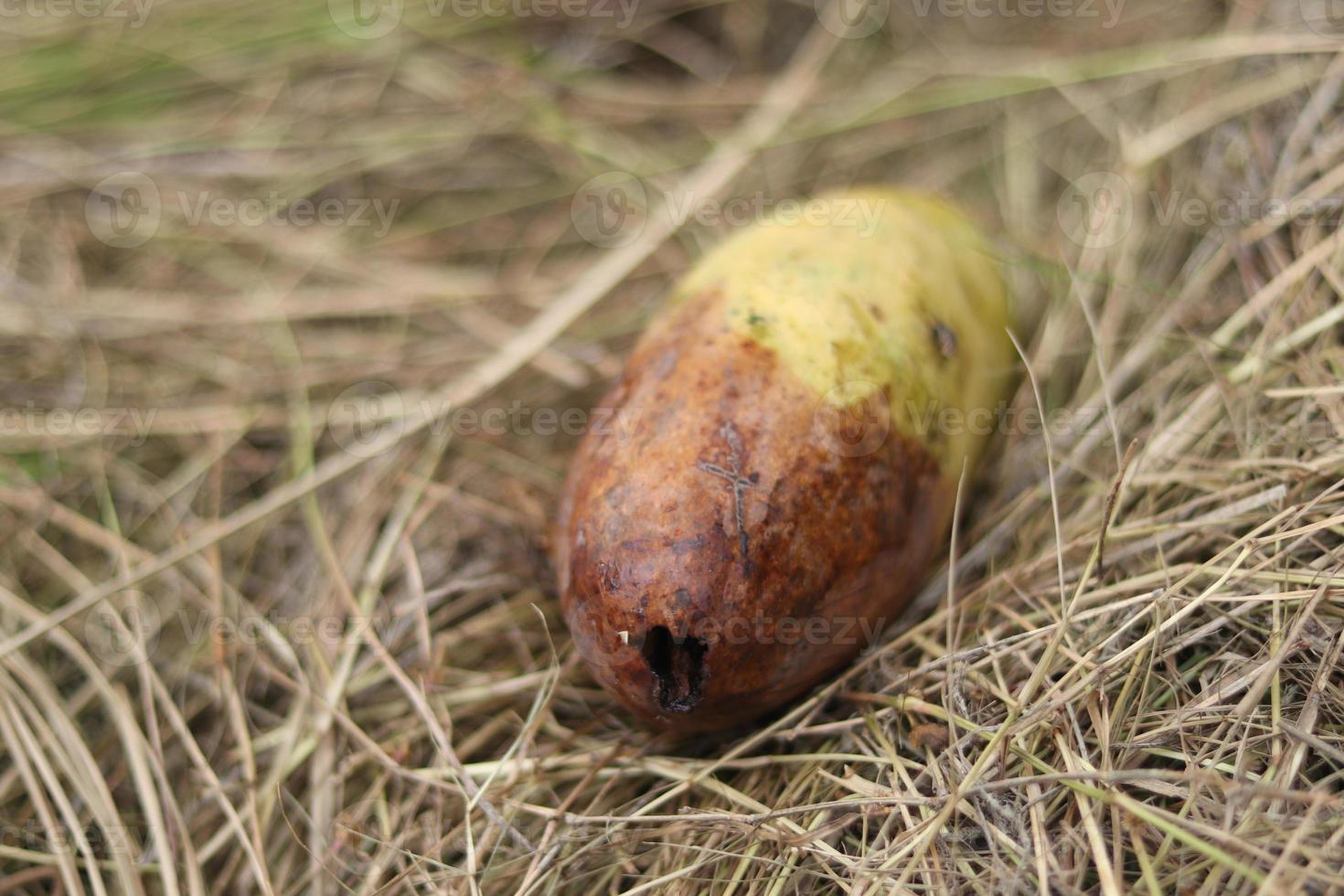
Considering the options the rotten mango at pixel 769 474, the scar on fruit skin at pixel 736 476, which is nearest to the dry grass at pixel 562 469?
the rotten mango at pixel 769 474

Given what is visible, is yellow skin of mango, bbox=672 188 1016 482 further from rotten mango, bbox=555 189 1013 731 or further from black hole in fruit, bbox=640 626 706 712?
black hole in fruit, bbox=640 626 706 712

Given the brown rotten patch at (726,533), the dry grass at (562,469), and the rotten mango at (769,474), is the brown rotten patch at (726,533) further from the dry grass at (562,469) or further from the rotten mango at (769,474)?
the dry grass at (562,469)

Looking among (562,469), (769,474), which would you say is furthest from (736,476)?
(562,469)

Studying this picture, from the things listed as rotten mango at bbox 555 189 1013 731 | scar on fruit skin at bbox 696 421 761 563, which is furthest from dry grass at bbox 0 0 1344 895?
scar on fruit skin at bbox 696 421 761 563

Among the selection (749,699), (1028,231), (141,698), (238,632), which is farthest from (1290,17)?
(141,698)

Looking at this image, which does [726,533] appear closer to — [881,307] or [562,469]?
[881,307]
